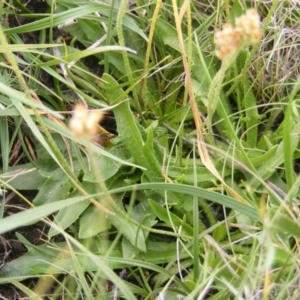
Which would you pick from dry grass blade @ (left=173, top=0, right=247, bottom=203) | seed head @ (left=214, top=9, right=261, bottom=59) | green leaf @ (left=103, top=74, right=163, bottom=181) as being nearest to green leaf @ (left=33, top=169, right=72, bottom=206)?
green leaf @ (left=103, top=74, right=163, bottom=181)

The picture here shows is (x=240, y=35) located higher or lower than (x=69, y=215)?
higher

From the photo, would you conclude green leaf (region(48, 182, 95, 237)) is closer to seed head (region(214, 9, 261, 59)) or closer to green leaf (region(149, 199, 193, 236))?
green leaf (region(149, 199, 193, 236))

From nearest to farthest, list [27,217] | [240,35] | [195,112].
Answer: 1. [240,35]
2. [27,217]
3. [195,112]

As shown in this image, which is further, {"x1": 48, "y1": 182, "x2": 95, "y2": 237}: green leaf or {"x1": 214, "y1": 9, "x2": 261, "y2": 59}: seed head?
{"x1": 48, "y1": 182, "x2": 95, "y2": 237}: green leaf

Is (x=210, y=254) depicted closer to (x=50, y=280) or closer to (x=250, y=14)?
(x=50, y=280)

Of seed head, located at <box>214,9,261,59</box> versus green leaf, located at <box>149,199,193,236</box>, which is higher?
seed head, located at <box>214,9,261,59</box>

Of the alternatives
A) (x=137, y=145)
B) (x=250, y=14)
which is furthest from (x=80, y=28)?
(x=250, y=14)

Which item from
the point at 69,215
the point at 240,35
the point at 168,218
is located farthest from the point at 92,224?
the point at 240,35

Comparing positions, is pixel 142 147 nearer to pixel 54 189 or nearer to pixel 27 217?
pixel 54 189

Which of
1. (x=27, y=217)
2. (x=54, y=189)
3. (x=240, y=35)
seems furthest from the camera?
(x=54, y=189)
